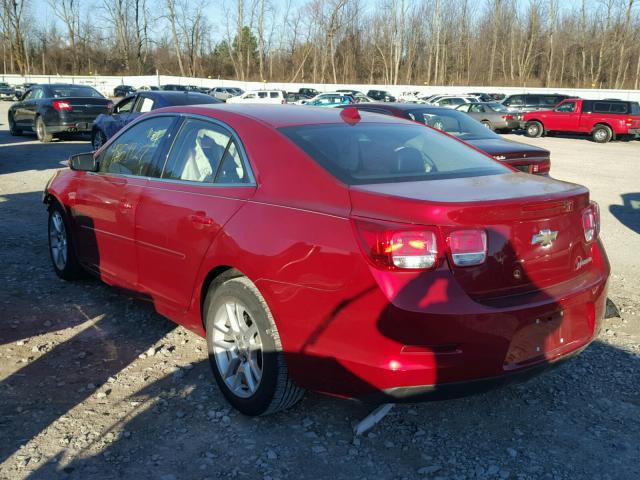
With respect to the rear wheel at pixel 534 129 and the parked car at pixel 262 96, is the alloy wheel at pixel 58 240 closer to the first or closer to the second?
the rear wheel at pixel 534 129

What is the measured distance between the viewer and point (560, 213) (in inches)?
117

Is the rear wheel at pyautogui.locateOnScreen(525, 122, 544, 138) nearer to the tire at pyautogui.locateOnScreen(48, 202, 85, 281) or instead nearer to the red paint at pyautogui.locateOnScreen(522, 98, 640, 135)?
the red paint at pyautogui.locateOnScreen(522, 98, 640, 135)

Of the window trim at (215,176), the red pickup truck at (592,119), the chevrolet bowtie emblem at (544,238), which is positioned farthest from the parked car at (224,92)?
the chevrolet bowtie emblem at (544,238)

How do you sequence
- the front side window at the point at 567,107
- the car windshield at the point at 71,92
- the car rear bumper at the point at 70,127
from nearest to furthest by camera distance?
1. the car rear bumper at the point at 70,127
2. the car windshield at the point at 71,92
3. the front side window at the point at 567,107

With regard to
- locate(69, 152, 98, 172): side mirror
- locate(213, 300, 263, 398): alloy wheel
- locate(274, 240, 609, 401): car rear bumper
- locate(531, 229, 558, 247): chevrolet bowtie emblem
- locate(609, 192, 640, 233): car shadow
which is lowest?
locate(609, 192, 640, 233): car shadow

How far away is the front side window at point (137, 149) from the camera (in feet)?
14.2

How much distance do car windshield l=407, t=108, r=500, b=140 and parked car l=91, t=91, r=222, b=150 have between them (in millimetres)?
3812

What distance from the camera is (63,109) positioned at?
1712 centimetres

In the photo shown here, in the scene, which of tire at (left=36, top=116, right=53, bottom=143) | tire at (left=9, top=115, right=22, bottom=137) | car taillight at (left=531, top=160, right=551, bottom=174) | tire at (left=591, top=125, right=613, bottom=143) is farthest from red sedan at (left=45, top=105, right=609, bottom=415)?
tire at (left=591, top=125, right=613, bottom=143)

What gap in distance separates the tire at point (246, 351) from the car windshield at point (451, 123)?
6791 mm

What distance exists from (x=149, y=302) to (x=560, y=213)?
266 cm

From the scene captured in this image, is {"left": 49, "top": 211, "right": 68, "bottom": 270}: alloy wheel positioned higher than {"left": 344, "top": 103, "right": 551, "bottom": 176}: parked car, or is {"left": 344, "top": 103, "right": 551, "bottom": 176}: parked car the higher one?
{"left": 344, "top": 103, "right": 551, "bottom": 176}: parked car

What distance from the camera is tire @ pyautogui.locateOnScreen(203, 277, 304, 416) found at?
10.3ft

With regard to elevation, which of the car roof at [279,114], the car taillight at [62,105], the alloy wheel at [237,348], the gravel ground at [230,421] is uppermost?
the car roof at [279,114]
